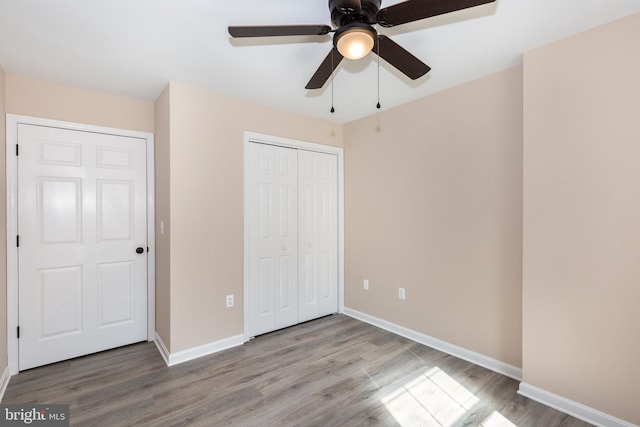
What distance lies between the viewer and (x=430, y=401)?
2.08m

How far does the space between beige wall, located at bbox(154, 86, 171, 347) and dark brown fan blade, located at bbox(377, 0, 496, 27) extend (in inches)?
79.5

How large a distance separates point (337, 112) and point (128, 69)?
6.51 ft

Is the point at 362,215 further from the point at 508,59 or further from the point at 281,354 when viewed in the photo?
the point at 508,59

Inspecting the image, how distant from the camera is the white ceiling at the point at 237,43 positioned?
165cm

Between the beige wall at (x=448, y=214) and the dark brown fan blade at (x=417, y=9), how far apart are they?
1416mm

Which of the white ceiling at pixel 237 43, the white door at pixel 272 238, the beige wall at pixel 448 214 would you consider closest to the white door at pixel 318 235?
the white door at pixel 272 238

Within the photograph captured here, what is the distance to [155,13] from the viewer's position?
1.68 meters

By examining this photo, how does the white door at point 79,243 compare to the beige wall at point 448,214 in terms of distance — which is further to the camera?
the white door at point 79,243

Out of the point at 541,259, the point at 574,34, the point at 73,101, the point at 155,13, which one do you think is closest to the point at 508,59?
the point at 574,34

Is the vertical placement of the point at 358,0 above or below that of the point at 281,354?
above

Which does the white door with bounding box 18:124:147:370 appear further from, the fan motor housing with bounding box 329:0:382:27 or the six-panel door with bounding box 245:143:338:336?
the fan motor housing with bounding box 329:0:382:27

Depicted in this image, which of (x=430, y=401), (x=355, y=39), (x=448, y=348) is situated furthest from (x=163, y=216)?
(x=448, y=348)

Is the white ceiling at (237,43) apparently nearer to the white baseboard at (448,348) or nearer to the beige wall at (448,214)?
the beige wall at (448,214)

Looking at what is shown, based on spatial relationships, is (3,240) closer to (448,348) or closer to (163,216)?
(163,216)
